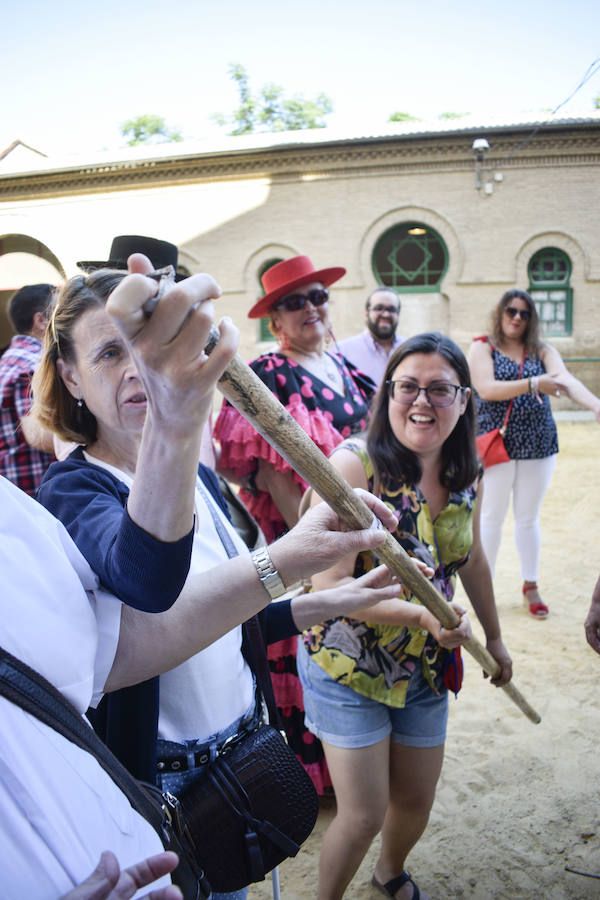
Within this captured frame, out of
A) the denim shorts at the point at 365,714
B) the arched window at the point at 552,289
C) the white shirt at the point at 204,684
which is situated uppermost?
the arched window at the point at 552,289

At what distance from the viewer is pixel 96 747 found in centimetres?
89

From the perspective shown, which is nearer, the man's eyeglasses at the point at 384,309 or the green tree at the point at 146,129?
the man's eyeglasses at the point at 384,309

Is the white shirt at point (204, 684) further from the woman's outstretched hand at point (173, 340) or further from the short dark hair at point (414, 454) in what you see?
the short dark hair at point (414, 454)

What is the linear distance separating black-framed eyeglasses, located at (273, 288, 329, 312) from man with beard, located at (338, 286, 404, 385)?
1.46m

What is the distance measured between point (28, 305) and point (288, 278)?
4.46 feet

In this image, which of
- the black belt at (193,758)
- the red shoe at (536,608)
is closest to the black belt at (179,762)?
the black belt at (193,758)

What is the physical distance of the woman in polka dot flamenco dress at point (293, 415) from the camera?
286cm

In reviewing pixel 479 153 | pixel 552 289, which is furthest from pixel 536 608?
pixel 479 153

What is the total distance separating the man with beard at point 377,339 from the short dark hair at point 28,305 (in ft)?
7.49

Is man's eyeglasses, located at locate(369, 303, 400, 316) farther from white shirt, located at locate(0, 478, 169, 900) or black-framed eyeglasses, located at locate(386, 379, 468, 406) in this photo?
white shirt, located at locate(0, 478, 169, 900)

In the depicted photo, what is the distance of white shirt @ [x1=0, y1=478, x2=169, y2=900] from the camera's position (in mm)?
722

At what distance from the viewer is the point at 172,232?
15258 millimetres

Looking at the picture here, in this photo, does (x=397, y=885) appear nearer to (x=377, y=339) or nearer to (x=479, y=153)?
(x=377, y=339)

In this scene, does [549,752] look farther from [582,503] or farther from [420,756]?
[582,503]
